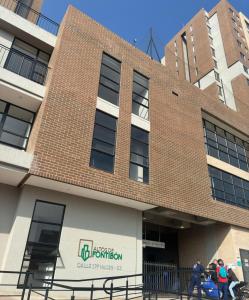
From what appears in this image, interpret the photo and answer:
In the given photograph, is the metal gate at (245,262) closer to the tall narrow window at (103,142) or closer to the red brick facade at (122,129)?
the red brick facade at (122,129)

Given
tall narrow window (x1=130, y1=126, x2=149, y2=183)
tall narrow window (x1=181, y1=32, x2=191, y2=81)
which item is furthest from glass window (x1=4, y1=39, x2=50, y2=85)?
tall narrow window (x1=181, y1=32, x2=191, y2=81)

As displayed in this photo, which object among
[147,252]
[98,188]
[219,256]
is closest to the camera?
[98,188]

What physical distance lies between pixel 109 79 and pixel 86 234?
296 inches

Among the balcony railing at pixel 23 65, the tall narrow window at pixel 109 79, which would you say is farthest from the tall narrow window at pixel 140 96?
the balcony railing at pixel 23 65

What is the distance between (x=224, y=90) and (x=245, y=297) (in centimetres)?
2440

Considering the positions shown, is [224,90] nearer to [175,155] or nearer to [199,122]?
[199,122]

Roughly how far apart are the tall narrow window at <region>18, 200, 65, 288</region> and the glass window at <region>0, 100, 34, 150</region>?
286cm

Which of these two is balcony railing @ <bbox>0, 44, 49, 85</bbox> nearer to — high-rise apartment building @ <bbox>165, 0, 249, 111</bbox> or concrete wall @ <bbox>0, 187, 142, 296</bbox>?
concrete wall @ <bbox>0, 187, 142, 296</bbox>

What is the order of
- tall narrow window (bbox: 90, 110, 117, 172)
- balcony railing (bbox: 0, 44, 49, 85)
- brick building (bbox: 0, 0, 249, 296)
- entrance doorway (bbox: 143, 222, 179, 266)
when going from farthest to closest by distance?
1. entrance doorway (bbox: 143, 222, 179, 266)
2. balcony railing (bbox: 0, 44, 49, 85)
3. tall narrow window (bbox: 90, 110, 117, 172)
4. brick building (bbox: 0, 0, 249, 296)

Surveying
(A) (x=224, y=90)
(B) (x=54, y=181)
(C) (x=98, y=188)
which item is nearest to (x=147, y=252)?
(C) (x=98, y=188)

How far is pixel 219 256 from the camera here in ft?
49.8

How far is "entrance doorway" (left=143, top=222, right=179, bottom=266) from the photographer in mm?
16859

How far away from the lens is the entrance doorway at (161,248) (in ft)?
55.3

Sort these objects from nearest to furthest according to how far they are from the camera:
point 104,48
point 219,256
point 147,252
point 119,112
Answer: point 119,112, point 104,48, point 219,256, point 147,252
